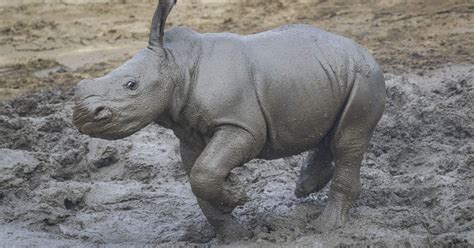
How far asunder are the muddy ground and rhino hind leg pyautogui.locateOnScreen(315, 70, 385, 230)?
0.13m

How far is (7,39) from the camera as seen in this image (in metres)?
10.4

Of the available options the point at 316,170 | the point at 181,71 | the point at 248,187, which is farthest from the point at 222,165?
the point at 248,187

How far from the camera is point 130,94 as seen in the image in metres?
4.26

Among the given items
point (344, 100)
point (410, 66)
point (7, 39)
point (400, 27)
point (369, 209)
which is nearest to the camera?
point (344, 100)

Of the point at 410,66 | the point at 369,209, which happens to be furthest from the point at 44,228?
the point at 410,66

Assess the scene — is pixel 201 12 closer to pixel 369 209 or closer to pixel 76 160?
pixel 76 160

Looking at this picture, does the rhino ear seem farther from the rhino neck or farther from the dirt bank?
the dirt bank

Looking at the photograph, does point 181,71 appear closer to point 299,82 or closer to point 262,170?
point 299,82

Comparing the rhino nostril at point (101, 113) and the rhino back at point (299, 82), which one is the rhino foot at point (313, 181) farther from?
the rhino nostril at point (101, 113)

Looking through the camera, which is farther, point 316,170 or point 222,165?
point 316,170

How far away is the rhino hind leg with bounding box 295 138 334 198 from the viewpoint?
521 cm

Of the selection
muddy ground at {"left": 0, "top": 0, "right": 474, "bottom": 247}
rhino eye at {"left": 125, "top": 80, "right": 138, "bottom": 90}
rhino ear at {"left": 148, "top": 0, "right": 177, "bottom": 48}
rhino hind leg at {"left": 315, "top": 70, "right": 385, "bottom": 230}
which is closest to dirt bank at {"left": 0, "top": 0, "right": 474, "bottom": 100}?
muddy ground at {"left": 0, "top": 0, "right": 474, "bottom": 247}

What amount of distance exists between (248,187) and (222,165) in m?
1.39

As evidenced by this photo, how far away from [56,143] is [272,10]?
4.88 m
